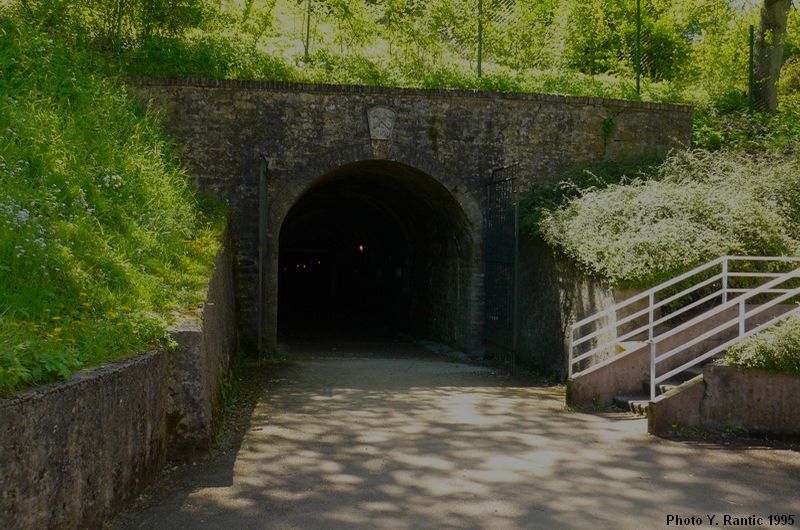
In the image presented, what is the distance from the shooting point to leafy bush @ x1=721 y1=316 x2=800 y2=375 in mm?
6711

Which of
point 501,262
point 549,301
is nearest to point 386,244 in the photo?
point 501,262

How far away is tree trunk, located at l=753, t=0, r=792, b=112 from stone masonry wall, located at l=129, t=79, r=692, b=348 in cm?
596

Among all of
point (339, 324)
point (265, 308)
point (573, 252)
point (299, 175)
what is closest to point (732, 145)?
point (573, 252)

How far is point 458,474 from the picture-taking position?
18.7 ft

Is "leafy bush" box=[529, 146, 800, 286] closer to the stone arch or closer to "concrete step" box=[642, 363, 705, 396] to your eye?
"concrete step" box=[642, 363, 705, 396]

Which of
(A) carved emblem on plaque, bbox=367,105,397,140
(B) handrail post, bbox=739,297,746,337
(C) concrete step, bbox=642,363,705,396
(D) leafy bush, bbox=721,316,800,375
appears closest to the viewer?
(D) leafy bush, bbox=721,316,800,375

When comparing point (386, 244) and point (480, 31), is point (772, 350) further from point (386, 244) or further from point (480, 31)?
point (386, 244)

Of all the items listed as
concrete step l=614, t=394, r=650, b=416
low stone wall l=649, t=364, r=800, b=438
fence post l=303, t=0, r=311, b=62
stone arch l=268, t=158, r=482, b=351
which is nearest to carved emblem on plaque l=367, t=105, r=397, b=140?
stone arch l=268, t=158, r=482, b=351

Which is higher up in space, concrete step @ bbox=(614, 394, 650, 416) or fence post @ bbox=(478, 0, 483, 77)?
fence post @ bbox=(478, 0, 483, 77)

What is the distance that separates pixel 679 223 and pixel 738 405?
3.50 metres

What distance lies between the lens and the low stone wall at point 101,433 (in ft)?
11.1

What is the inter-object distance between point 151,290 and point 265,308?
6.75 meters

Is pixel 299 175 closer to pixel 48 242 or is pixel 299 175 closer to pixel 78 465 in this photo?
pixel 48 242

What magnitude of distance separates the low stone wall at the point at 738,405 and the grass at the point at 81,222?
443cm
